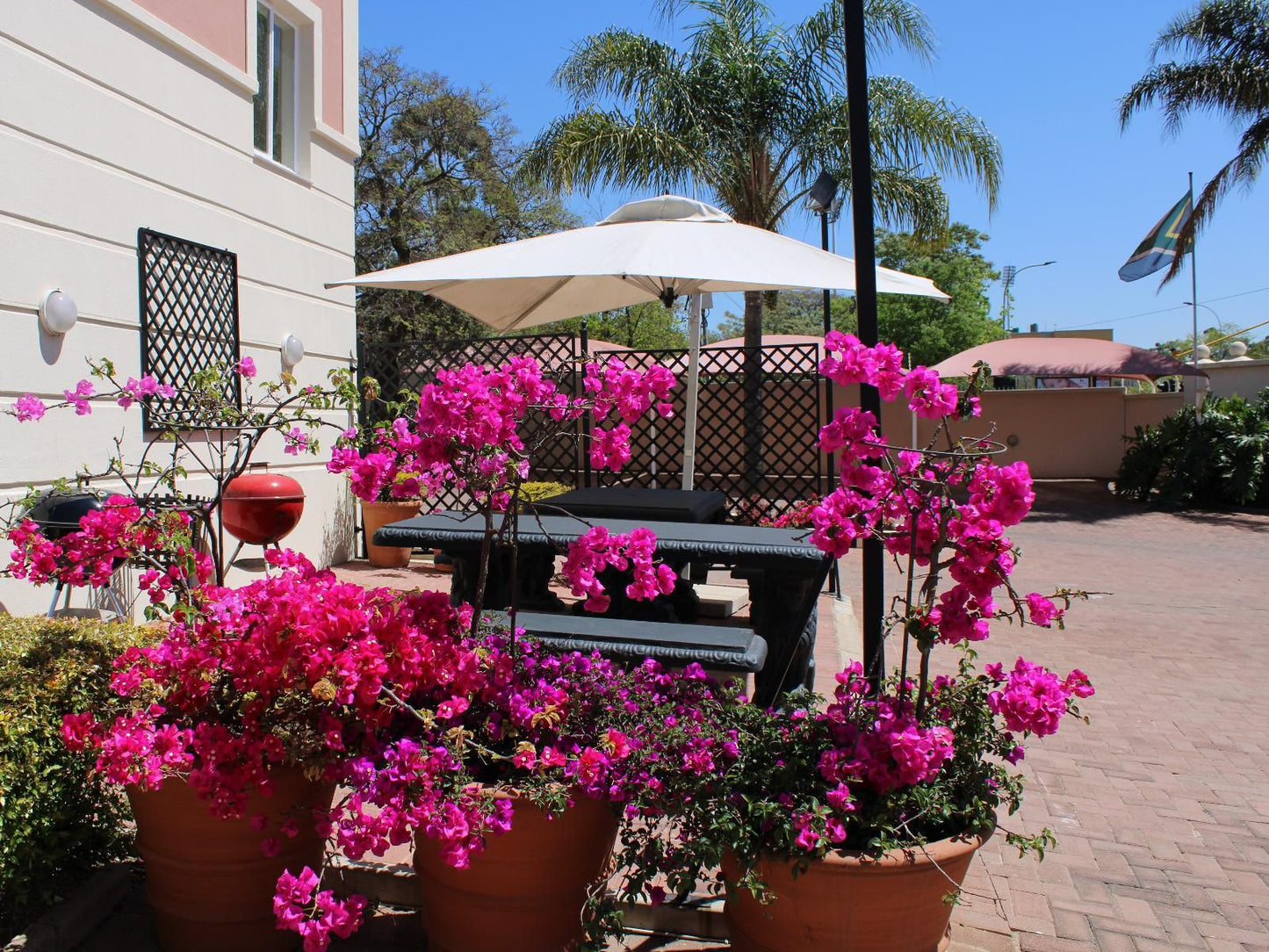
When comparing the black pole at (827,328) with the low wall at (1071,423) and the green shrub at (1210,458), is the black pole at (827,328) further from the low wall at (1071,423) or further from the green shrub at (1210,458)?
the low wall at (1071,423)

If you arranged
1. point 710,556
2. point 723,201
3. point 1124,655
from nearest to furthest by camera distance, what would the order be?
point 710,556
point 1124,655
point 723,201

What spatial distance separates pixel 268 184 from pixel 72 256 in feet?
7.15

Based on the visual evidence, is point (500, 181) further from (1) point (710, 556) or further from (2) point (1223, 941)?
(2) point (1223, 941)

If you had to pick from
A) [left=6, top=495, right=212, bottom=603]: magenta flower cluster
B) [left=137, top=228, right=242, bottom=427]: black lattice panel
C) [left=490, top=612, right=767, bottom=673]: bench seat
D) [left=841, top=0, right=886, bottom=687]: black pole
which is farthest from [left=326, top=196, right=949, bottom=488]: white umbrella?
[left=6, top=495, right=212, bottom=603]: magenta flower cluster

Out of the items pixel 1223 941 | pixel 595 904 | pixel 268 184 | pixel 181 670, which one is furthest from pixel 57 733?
pixel 268 184

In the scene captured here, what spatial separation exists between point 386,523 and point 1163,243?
53.6ft

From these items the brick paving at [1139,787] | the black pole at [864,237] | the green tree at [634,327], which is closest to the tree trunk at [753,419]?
the brick paving at [1139,787]

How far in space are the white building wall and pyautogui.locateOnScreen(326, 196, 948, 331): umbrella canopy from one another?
1.19 meters

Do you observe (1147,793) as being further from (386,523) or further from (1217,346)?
(1217,346)

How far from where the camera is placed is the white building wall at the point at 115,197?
16.1ft

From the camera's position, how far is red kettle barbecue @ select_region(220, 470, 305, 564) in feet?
19.7

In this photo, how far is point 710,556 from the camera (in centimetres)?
401

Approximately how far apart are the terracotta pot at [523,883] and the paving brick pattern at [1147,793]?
1.15m

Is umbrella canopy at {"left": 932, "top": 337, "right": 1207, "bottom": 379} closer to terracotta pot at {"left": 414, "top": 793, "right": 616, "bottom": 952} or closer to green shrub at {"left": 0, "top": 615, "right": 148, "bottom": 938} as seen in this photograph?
terracotta pot at {"left": 414, "top": 793, "right": 616, "bottom": 952}
